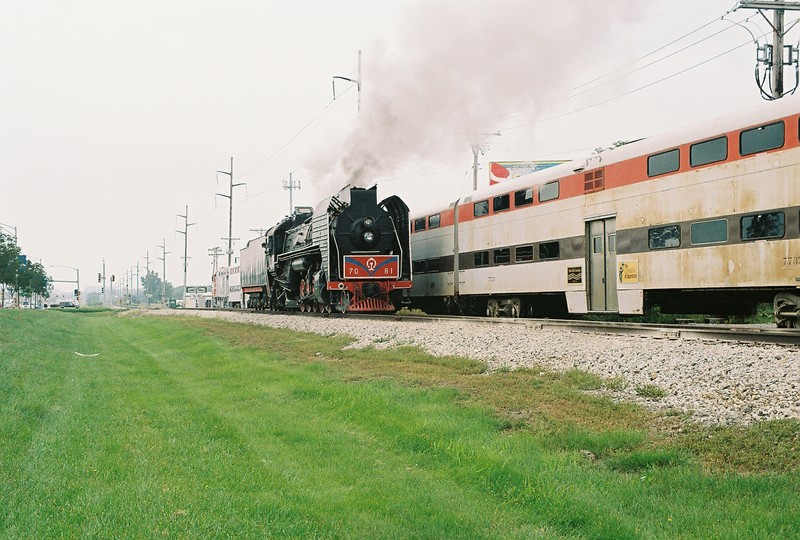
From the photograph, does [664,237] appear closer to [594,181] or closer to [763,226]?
[763,226]

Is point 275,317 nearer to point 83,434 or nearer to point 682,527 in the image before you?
point 83,434

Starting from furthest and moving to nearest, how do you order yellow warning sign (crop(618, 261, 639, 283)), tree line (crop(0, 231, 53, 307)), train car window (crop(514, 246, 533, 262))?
tree line (crop(0, 231, 53, 307)) < train car window (crop(514, 246, 533, 262)) < yellow warning sign (crop(618, 261, 639, 283))

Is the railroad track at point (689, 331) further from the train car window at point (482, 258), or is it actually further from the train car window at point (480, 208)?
the train car window at point (480, 208)

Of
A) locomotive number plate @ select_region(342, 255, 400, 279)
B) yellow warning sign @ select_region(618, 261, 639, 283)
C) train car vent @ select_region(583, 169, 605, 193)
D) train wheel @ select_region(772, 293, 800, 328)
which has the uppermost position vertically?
train car vent @ select_region(583, 169, 605, 193)

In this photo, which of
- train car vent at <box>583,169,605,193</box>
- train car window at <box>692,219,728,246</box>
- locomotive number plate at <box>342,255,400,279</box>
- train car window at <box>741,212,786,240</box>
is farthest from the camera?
locomotive number plate at <box>342,255,400,279</box>

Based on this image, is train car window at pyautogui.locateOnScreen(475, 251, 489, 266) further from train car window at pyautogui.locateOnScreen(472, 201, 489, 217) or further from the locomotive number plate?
the locomotive number plate

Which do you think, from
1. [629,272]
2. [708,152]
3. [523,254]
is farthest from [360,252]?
[708,152]

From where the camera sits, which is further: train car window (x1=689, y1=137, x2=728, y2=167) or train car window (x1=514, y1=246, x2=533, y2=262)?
train car window (x1=514, y1=246, x2=533, y2=262)

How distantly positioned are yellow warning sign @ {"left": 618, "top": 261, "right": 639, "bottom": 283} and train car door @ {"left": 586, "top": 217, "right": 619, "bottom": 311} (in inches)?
16.2

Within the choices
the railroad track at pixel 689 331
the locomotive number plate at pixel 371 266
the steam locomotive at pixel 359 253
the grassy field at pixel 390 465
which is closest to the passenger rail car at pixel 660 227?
the railroad track at pixel 689 331

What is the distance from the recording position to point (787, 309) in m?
12.7

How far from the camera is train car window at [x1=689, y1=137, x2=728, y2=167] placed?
1359 centimetres

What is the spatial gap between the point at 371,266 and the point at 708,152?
41.8 ft

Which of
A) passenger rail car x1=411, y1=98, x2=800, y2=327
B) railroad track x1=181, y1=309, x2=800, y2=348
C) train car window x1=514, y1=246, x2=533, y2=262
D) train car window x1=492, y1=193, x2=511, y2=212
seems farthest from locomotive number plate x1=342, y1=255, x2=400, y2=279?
railroad track x1=181, y1=309, x2=800, y2=348
